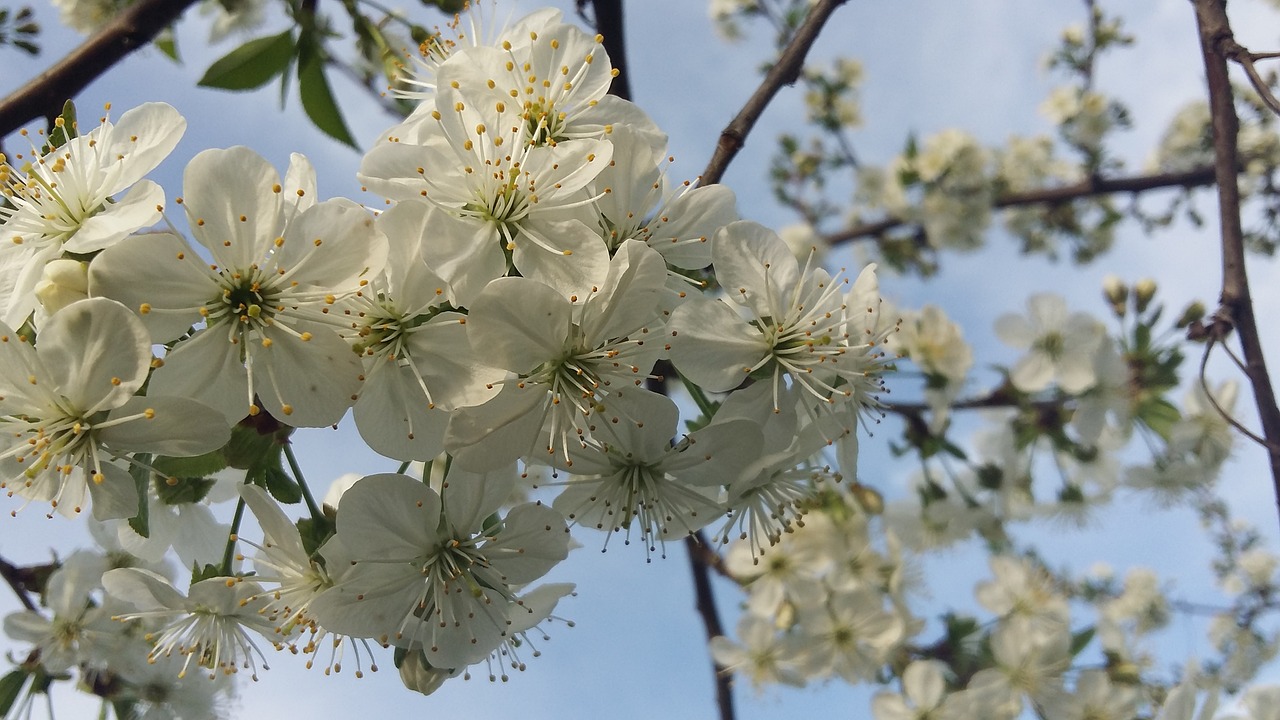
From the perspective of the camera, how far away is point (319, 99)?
2471 millimetres

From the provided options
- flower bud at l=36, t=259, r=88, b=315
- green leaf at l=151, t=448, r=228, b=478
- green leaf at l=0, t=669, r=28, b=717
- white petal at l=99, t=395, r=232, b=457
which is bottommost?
green leaf at l=0, t=669, r=28, b=717

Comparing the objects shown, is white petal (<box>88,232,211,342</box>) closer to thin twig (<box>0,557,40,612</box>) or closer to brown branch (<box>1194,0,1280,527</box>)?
thin twig (<box>0,557,40,612</box>)

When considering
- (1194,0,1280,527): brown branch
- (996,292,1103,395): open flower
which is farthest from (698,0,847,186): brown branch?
(996,292,1103,395): open flower

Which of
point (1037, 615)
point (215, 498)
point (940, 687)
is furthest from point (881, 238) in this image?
point (215, 498)

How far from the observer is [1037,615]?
12.0 feet

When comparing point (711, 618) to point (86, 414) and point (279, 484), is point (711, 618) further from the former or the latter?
point (86, 414)

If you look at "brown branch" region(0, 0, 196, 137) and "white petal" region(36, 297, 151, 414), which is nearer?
"white petal" region(36, 297, 151, 414)

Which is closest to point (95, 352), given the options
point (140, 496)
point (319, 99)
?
point (140, 496)

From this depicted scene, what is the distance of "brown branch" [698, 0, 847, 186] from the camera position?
1539mm

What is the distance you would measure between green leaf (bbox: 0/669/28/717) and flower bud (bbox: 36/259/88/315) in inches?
59.5

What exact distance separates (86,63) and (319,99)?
726mm

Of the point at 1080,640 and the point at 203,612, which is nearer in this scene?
the point at 203,612

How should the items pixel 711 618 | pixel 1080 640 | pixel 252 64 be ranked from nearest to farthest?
pixel 252 64 → pixel 1080 640 → pixel 711 618

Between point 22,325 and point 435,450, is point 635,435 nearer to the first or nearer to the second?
point 435,450
